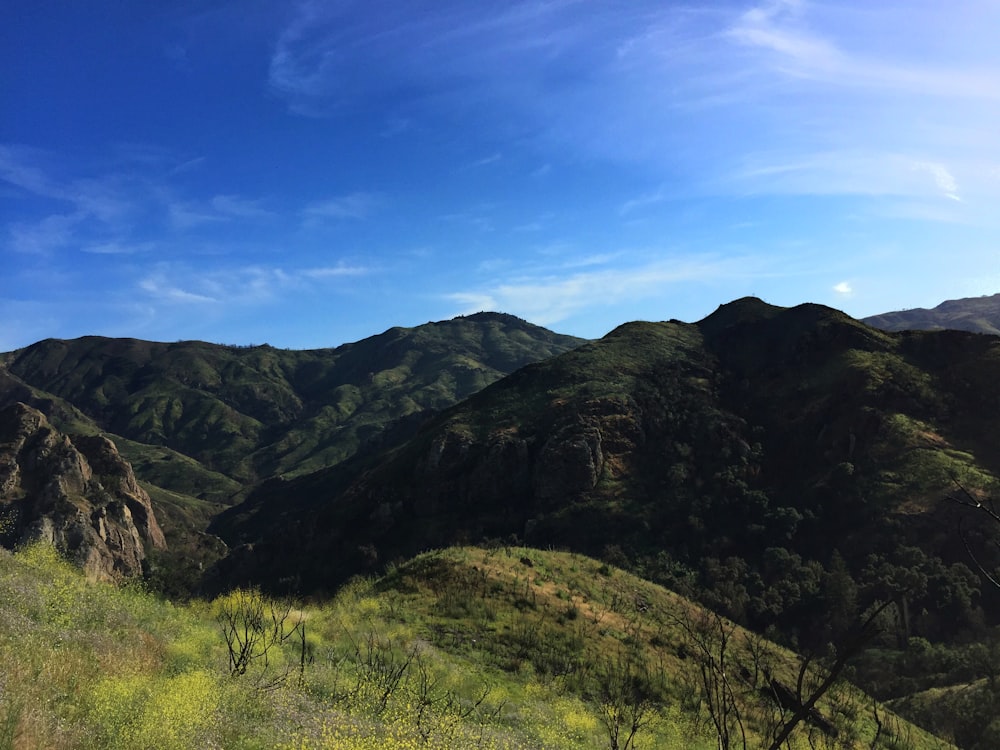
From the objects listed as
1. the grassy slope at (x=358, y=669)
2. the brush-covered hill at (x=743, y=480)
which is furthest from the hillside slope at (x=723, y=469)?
the grassy slope at (x=358, y=669)

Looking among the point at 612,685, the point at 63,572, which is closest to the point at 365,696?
the point at 63,572

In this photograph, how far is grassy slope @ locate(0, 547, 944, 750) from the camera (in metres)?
8.69

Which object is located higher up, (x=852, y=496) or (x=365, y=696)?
(x=365, y=696)

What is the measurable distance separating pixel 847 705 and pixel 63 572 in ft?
86.4

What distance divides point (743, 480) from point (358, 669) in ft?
196

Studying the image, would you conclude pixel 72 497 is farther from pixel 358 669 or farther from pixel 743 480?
pixel 358 669

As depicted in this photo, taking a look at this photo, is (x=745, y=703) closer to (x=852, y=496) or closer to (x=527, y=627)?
(x=527, y=627)

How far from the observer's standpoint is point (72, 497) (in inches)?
3568

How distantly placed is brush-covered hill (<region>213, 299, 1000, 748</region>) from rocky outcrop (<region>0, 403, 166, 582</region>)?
70.3 ft

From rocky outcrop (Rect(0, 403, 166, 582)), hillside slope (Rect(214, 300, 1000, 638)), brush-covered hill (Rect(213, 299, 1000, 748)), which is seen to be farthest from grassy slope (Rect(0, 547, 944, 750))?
rocky outcrop (Rect(0, 403, 166, 582))

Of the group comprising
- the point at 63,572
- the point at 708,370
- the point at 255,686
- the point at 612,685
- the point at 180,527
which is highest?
the point at 708,370

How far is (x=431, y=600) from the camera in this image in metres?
24.5

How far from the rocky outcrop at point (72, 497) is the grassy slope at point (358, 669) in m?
75.4

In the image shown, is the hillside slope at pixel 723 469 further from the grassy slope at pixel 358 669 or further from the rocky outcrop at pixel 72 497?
the grassy slope at pixel 358 669
